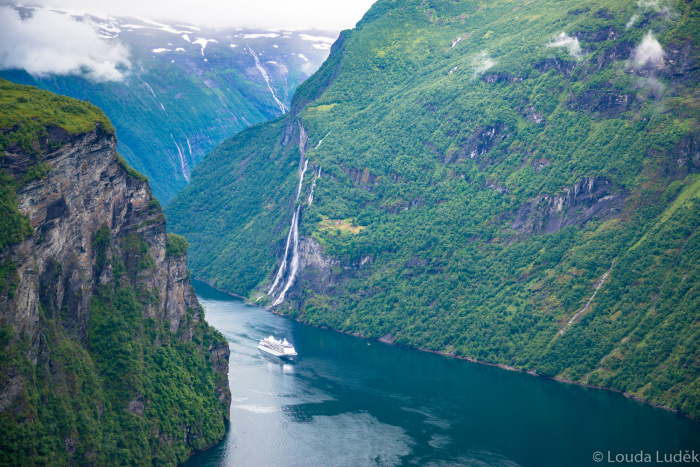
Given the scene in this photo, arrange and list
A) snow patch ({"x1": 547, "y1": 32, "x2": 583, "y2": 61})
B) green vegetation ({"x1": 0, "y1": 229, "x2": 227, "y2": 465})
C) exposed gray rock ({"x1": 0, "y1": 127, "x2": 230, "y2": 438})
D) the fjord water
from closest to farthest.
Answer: green vegetation ({"x1": 0, "y1": 229, "x2": 227, "y2": 465}), exposed gray rock ({"x1": 0, "y1": 127, "x2": 230, "y2": 438}), the fjord water, snow patch ({"x1": 547, "y1": 32, "x2": 583, "y2": 61})

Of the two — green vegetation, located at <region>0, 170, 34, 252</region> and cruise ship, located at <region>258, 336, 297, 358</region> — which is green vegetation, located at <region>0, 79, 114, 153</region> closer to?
green vegetation, located at <region>0, 170, 34, 252</region>

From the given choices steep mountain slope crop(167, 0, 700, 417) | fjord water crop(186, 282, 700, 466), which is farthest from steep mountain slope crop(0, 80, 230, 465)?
steep mountain slope crop(167, 0, 700, 417)

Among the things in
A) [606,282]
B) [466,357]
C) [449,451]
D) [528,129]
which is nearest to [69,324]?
[449,451]

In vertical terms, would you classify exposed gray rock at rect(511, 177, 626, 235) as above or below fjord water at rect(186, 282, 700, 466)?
above

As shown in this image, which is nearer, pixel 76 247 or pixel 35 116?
pixel 35 116

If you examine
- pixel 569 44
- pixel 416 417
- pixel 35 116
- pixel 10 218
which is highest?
pixel 569 44

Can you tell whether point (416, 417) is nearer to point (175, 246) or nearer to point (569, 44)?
point (175, 246)

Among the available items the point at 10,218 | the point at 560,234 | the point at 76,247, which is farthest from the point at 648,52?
the point at 10,218
